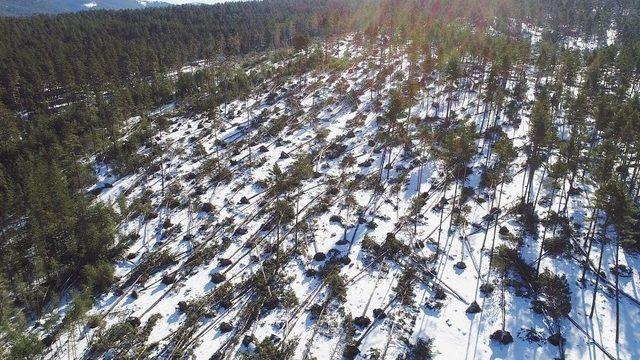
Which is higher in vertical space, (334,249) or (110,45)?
(110,45)

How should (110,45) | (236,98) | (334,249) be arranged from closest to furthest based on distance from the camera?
(334,249)
(236,98)
(110,45)

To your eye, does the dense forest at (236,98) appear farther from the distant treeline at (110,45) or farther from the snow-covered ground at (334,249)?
the snow-covered ground at (334,249)

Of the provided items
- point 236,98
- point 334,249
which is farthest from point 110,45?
point 334,249

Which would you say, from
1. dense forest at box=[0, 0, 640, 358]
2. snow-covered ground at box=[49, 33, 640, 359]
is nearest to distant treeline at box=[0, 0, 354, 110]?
dense forest at box=[0, 0, 640, 358]

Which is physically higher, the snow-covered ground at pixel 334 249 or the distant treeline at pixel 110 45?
the distant treeline at pixel 110 45

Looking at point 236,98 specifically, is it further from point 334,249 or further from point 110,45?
point 334,249

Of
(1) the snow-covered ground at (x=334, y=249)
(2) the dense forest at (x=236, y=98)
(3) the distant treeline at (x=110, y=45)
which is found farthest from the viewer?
(3) the distant treeline at (x=110, y=45)

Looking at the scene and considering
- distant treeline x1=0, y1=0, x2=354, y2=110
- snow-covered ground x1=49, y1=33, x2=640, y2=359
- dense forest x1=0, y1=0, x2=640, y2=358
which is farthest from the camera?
distant treeline x1=0, y1=0, x2=354, y2=110

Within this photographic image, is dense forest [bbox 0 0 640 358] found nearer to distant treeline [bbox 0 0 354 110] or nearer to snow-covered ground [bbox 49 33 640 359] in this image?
distant treeline [bbox 0 0 354 110]

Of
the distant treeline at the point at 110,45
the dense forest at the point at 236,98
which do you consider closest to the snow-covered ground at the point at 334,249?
the dense forest at the point at 236,98
